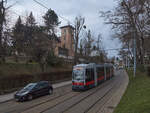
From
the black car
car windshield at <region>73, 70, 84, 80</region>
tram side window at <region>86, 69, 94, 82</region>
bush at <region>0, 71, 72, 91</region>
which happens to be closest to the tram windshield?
car windshield at <region>73, 70, 84, 80</region>

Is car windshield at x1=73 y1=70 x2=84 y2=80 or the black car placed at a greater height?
car windshield at x1=73 y1=70 x2=84 y2=80

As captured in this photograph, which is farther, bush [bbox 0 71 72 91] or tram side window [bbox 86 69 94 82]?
bush [bbox 0 71 72 91]

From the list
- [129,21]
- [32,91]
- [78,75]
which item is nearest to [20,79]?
[32,91]

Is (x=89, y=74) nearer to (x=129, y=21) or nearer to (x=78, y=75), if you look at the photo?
(x=78, y=75)

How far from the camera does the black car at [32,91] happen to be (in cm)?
1335

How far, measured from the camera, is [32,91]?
14.1m

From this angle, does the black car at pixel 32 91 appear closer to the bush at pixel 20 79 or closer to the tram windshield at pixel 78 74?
the tram windshield at pixel 78 74

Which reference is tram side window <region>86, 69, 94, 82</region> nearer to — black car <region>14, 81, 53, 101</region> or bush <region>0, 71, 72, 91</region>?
black car <region>14, 81, 53, 101</region>

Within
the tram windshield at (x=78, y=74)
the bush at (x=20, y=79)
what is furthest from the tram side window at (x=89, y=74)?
the bush at (x=20, y=79)

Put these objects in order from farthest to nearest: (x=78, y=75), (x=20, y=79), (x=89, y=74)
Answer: (x=20, y=79), (x=89, y=74), (x=78, y=75)

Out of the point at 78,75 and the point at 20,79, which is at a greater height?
the point at 78,75

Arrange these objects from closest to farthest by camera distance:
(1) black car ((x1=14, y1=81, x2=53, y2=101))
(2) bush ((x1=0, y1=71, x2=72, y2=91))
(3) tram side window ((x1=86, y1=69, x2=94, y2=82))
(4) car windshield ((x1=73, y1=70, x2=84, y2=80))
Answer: (1) black car ((x1=14, y1=81, x2=53, y2=101)) → (4) car windshield ((x1=73, y1=70, x2=84, y2=80)) → (3) tram side window ((x1=86, y1=69, x2=94, y2=82)) → (2) bush ((x1=0, y1=71, x2=72, y2=91))

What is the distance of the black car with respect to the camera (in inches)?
526

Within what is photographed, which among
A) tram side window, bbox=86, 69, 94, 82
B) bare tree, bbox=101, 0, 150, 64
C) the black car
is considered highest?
bare tree, bbox=101, 0, 150, 64
